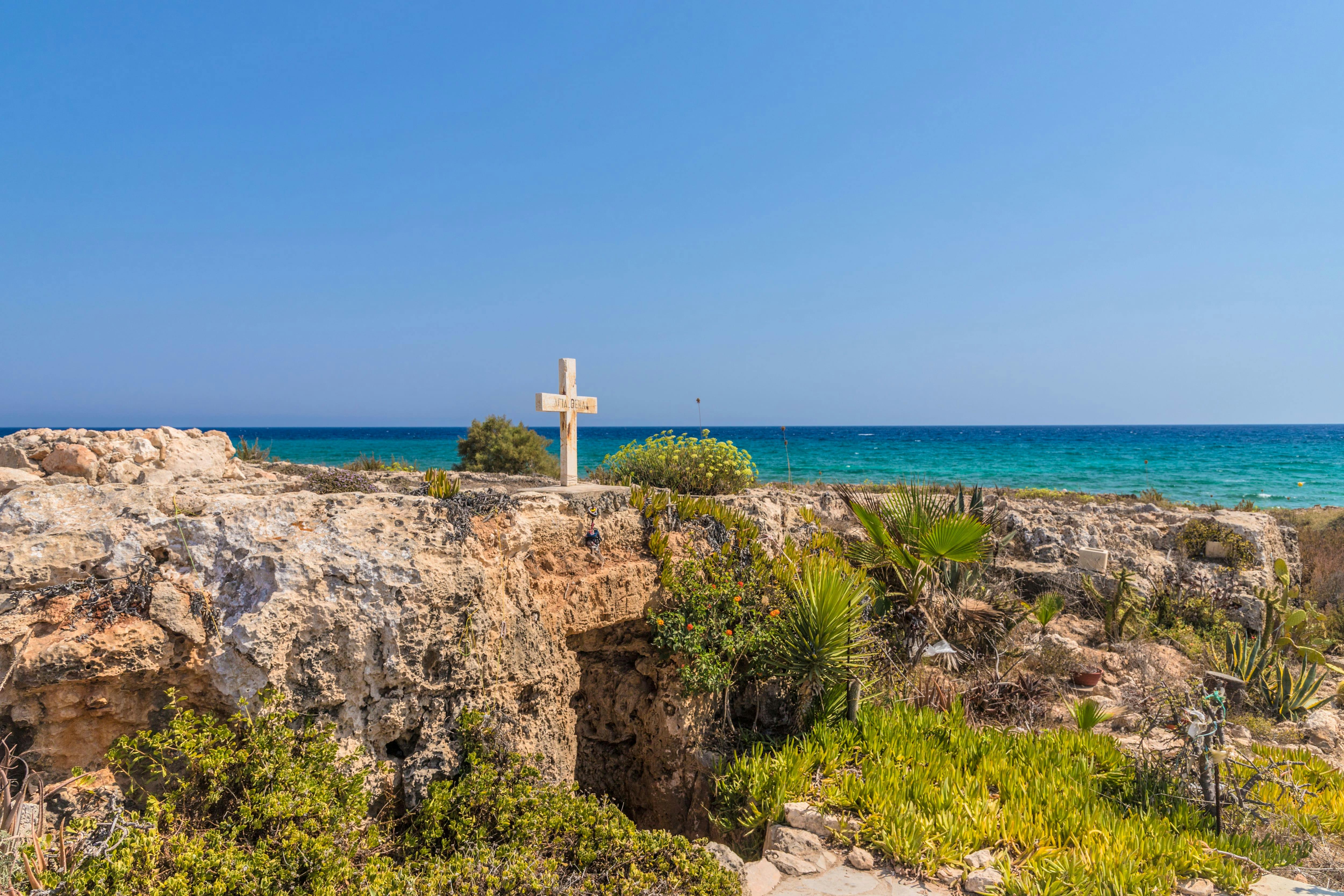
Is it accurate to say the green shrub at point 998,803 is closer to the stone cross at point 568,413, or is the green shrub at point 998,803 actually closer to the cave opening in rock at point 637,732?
the cave opening in rock at point 637,732

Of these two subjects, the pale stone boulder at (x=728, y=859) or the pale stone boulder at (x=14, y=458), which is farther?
the pale stone boulder at (x=14, y=458)

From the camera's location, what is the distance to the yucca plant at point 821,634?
18.7 ft

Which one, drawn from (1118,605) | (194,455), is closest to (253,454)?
(194,455)

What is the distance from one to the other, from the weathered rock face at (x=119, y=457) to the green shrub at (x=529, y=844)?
349cm

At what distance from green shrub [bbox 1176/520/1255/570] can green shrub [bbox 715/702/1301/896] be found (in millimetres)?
7967

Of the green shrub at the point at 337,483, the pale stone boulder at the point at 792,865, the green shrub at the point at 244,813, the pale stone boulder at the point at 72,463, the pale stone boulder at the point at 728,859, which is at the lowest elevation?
the pale stone boulder at the point at 792,865

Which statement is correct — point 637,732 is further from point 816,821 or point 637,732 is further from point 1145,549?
point 1145,549

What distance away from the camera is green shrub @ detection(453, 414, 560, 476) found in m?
16.8

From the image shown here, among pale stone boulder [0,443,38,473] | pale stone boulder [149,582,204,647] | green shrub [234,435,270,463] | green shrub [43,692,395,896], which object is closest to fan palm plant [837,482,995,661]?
green shrub [43,692,395,896]

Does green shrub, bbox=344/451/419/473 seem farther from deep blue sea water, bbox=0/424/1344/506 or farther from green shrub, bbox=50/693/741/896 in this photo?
green shrub, bbox=50/693/741/896

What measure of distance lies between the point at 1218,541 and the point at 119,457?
54.9 feet

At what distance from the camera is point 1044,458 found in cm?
4281

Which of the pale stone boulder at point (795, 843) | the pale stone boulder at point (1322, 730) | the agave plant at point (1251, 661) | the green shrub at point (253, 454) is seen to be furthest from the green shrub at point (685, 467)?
the pale stone boulder at point (1322, 730)

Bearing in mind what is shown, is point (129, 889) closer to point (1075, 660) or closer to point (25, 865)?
point (25, 865)
